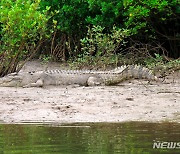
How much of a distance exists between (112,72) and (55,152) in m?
8.58

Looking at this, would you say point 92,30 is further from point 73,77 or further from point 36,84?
point 36,84

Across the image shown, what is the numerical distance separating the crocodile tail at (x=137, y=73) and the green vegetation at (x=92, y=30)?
46 cm

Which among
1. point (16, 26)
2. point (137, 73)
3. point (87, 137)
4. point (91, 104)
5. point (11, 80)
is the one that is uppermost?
point (16, 26)

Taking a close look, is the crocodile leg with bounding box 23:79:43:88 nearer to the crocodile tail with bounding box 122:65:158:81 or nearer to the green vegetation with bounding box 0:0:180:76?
the green vegetation with bounding box 0:0:180:76

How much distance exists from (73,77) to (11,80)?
161 centimetres

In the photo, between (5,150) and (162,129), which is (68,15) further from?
(5,150)

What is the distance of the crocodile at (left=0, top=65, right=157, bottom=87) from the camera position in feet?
46.8

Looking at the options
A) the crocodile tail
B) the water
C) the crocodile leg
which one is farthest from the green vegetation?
the water

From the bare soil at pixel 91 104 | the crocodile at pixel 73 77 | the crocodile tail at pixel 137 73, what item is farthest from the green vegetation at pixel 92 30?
the bare soil at pixel 91 104

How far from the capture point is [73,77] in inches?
579

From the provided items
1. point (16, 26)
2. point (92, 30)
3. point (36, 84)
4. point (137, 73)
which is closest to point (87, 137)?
point (36, 84)

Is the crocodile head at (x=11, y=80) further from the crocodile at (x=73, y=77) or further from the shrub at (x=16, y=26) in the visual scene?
the shrub at (x=16, y=26)

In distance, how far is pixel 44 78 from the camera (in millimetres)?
14539

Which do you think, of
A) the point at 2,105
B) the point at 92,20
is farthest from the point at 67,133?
the point at 92,20
